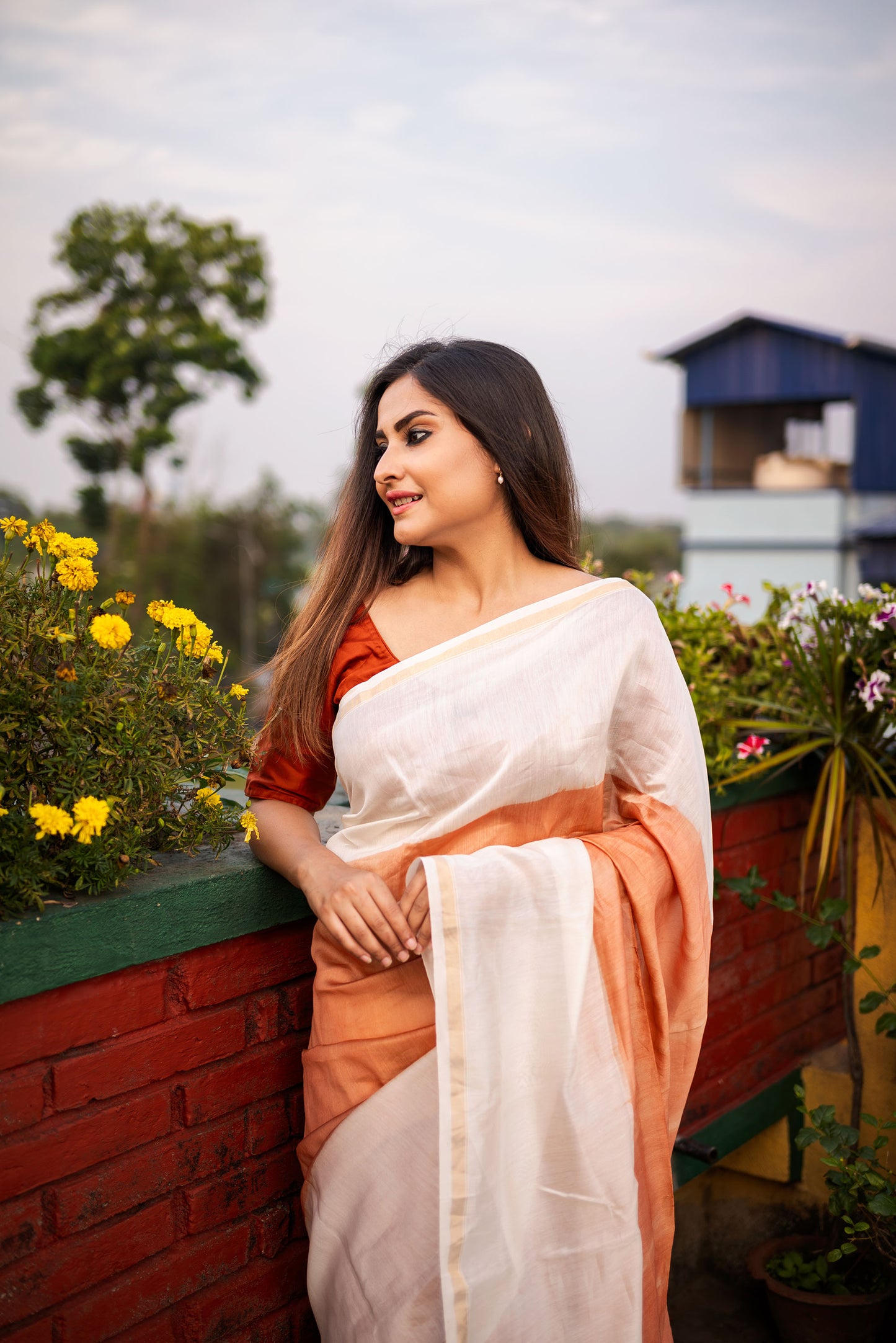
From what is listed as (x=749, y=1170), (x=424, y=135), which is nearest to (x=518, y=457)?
(x=749, y=1170)

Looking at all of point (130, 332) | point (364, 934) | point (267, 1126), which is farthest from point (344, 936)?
point (130, 332)

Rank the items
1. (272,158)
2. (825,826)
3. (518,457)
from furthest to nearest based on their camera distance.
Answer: (272,158) → (825,826) → (518,457)

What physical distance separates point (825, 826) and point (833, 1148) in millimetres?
736

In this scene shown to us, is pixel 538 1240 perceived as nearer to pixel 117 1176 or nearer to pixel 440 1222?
pixel 440 1222

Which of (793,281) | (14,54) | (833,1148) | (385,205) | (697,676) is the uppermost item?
(14,54)

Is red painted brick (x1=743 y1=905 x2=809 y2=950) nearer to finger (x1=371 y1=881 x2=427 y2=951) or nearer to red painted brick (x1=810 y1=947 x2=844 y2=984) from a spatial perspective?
red painted brick (x1=810 y1=947 x2=844 y2=984)

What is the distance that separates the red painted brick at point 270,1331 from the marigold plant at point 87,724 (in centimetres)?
83

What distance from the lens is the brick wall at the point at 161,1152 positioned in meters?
1.42

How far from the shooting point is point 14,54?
1123 inches

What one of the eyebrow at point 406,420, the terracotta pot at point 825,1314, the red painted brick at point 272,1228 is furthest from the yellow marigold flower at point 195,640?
the terracotta pot at point 825,1314

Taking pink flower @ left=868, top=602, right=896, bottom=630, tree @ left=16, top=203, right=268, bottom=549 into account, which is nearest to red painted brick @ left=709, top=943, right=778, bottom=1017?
pink flower @ left=868, top=602, right=896, bottom=630

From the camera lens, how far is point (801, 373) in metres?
23.4

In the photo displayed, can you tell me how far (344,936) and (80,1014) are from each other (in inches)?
14.5

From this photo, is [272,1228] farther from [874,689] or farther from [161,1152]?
[874,689]
